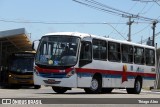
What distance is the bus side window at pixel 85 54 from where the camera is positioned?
23413mm

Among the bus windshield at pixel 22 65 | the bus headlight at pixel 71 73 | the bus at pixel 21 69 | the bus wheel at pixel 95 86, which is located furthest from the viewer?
the bus windshield at pixel 22 65

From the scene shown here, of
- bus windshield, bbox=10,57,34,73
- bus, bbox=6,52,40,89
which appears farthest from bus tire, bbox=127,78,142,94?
bus windshield, bbox=10,57,34,73

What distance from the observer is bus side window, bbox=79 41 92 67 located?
23413 millimetres

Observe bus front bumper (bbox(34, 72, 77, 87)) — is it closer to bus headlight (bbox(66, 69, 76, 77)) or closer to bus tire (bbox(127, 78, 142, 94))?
bus headlight (bbox(66, 69, 76, 77))

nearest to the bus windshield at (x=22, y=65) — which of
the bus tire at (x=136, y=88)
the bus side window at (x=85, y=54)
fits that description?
the bus tire at (x=136, y=88)

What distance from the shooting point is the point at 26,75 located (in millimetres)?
36500

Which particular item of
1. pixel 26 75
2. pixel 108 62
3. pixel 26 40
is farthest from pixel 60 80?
pixel 26 40

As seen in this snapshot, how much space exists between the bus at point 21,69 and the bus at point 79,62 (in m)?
10.7

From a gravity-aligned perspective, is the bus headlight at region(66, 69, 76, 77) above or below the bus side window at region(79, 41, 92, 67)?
below

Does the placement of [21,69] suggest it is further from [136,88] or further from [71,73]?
[71,73]

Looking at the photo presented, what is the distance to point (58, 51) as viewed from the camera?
2333 centimetres

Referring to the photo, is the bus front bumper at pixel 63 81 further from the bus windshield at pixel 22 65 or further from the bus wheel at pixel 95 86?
the bus windshield at pixel 22 65

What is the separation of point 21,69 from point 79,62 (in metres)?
14.1

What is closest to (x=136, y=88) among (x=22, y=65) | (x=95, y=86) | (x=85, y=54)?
(x=95, y=86)
